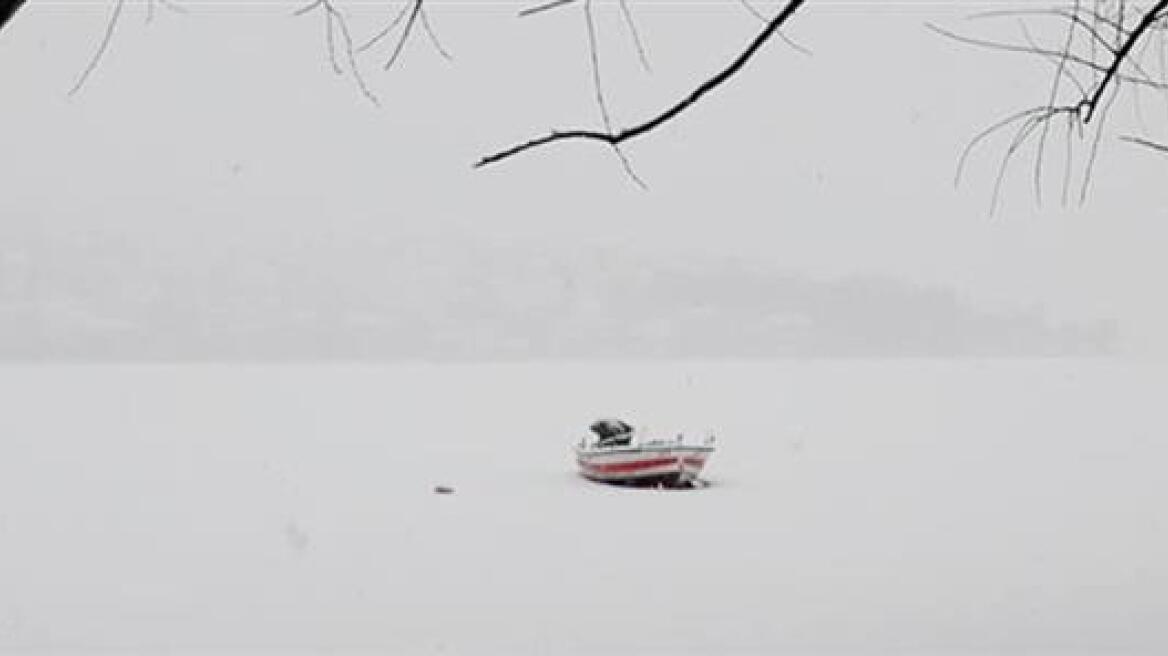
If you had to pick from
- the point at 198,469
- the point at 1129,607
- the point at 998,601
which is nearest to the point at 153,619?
the point at 998,601

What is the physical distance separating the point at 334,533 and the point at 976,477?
22.7 feet

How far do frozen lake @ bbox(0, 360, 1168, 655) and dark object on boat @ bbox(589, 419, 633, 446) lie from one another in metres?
0.76

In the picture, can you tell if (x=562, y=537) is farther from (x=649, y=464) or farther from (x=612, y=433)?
(x=612, y=433)

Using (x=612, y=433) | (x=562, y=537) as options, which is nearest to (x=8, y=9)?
(x=562, y=537)

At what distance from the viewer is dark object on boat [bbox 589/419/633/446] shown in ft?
50.8

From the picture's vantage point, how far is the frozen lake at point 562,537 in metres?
6.70

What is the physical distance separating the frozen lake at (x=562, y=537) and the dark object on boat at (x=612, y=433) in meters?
0.76

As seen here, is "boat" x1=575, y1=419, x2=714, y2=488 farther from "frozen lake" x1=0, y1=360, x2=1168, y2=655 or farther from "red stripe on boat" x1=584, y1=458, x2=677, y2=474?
"frozen lake" x1=0, y1=360, x2=1168, y2=655

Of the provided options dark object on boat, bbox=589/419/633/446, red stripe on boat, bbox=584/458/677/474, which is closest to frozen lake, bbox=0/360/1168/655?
red stripe on boat, bbox=584/458/677/474

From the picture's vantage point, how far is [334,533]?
979cm

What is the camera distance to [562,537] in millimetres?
9961

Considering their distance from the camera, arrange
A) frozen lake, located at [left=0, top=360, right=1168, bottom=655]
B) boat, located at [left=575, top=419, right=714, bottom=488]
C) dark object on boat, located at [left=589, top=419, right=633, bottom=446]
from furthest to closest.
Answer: dark object on boat, located at [left=589, top=419, right=633, bottom=446] < boat, located at [left=575, top=419, right=714, bottom=488] < frozen lake, located at [left=0, top=360, right=1168, bottom=655]

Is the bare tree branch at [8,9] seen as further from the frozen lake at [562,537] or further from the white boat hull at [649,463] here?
the white boat hull at [649,463]

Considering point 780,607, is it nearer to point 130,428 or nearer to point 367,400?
point 130,428
